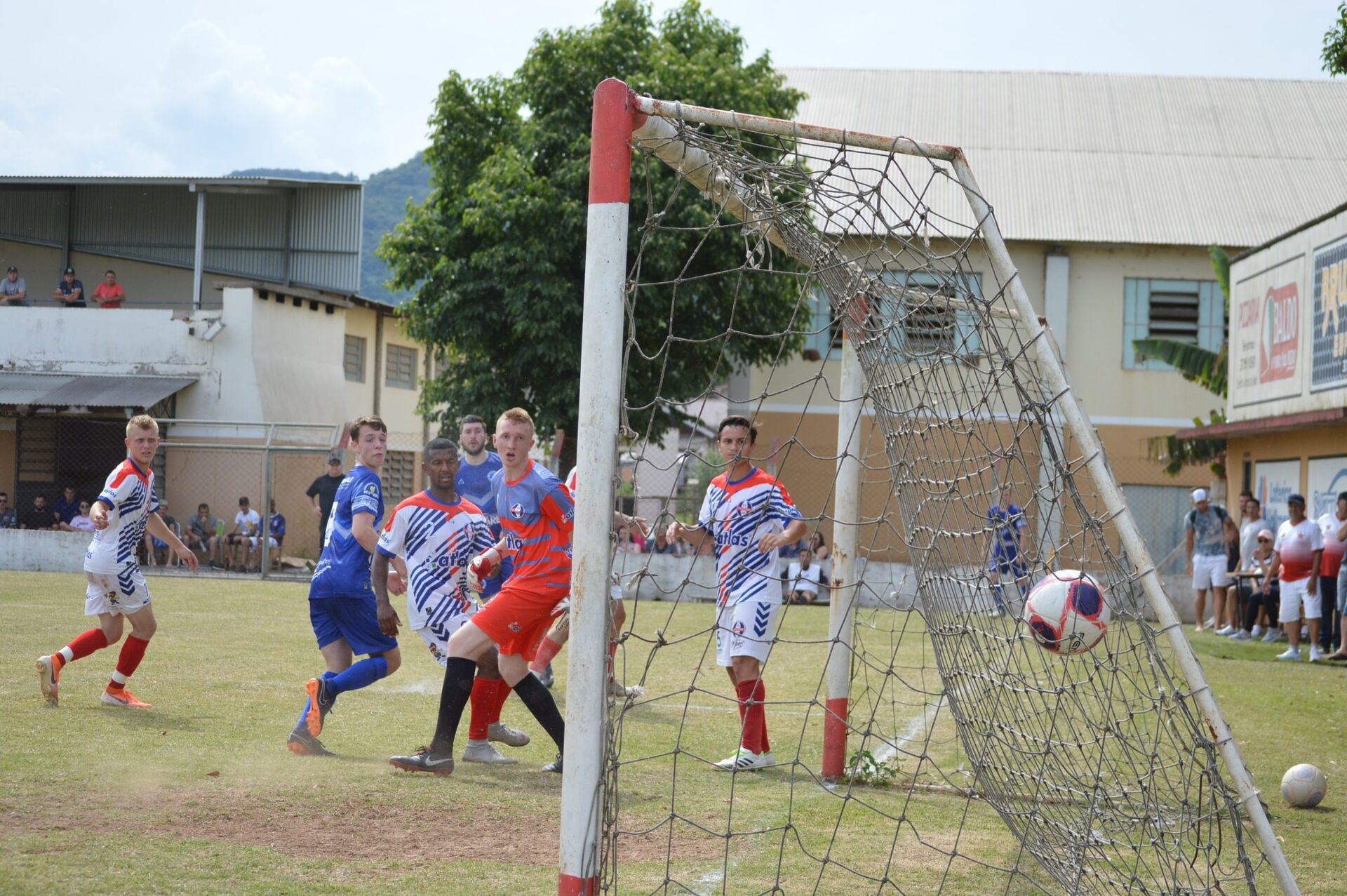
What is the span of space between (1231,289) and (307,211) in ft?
66.9

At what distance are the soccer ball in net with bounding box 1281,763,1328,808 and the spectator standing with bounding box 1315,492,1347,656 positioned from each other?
8092mm

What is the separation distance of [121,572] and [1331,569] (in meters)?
12.3

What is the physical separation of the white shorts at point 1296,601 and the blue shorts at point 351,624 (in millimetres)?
10963

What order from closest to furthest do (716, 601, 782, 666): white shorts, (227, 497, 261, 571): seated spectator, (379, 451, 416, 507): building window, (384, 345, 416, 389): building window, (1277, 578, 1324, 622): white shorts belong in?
(716, 601, 782, 666): white shorts, (1277, 578, 1324, 622): white shorts, (227, 497, 261, 571): seated spectator, (379, 451, 416, 507): building window, (384, 345, 416, 389): building window

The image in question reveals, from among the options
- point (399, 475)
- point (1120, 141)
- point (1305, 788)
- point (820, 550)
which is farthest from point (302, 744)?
point (1120, 141)

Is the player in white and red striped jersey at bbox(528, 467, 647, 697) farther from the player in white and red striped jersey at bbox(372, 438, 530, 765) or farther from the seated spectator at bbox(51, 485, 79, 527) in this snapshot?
the seated spectator at bbox(51, 485, 79, 527)

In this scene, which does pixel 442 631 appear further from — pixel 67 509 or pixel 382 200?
pixel 382 200

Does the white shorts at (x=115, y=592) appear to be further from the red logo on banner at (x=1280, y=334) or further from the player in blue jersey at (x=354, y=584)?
the red logo on banner at (x=1280, y=334)

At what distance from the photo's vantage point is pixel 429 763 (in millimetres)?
6395

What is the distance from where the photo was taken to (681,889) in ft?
15.3

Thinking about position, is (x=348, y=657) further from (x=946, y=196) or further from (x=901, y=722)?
(x=946, y=196)

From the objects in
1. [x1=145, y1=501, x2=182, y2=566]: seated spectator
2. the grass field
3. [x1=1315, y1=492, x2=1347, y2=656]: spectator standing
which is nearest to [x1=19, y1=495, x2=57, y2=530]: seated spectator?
[x1=145, y1=501, x2=182, y2=566]: seated spectator

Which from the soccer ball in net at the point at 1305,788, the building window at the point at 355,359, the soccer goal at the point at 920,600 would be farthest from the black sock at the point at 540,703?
the building window at the point at 355,359

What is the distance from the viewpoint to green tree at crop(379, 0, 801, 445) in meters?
21.7
